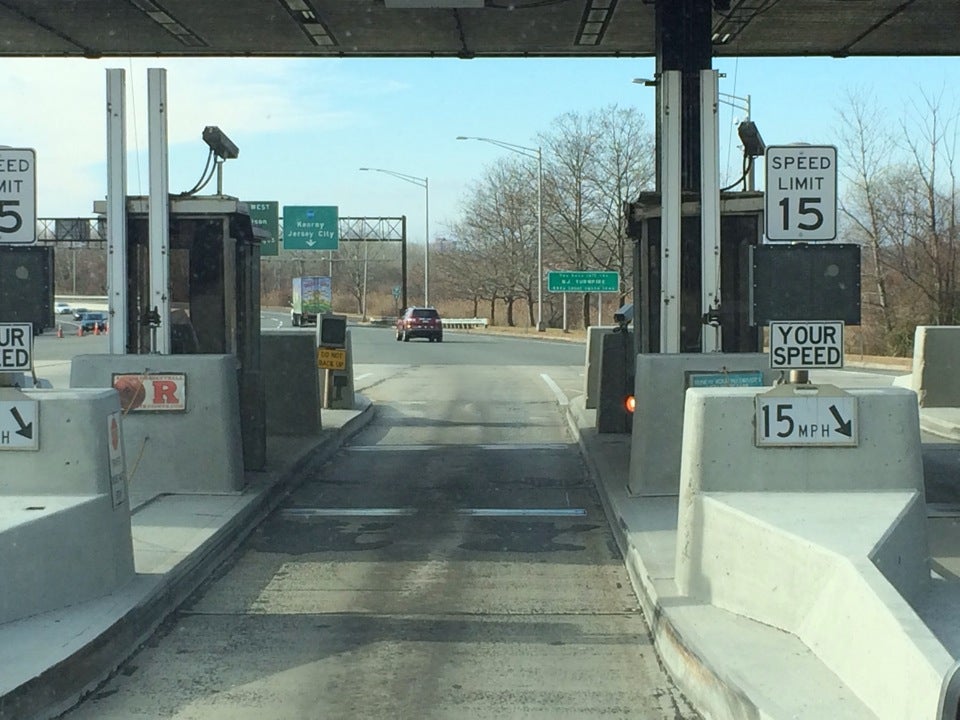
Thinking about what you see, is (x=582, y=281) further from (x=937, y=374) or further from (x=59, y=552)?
(x=59, y=552)

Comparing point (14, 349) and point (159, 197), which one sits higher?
point (159, 197)

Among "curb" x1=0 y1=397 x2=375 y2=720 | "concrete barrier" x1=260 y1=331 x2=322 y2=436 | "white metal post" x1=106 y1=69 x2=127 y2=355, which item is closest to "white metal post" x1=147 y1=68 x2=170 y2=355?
"white metal post" x1=106 y1=69 x2=127 y2=355

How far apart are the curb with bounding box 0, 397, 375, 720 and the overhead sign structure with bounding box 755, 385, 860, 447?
380 centimetres

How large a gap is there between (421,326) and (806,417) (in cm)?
5024

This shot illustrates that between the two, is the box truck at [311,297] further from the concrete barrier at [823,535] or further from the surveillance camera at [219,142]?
the concrete barrier at [823,535]

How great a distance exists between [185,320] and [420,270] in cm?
9326

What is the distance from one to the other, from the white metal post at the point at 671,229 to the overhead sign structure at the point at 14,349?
19.7 ft

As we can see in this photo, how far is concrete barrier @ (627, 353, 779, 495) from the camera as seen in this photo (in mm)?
10781

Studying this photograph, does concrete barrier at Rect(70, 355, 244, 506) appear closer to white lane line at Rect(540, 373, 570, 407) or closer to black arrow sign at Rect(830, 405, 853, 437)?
black arrow sign at Rect(830, 405, 853, 437)

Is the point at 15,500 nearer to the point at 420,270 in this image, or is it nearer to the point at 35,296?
the point at 35,296

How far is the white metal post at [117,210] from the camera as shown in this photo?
11.4m

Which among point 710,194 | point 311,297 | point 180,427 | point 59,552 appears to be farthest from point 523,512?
point 311,297

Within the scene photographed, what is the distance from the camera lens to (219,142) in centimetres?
1271

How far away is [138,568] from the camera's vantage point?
26.5ft
